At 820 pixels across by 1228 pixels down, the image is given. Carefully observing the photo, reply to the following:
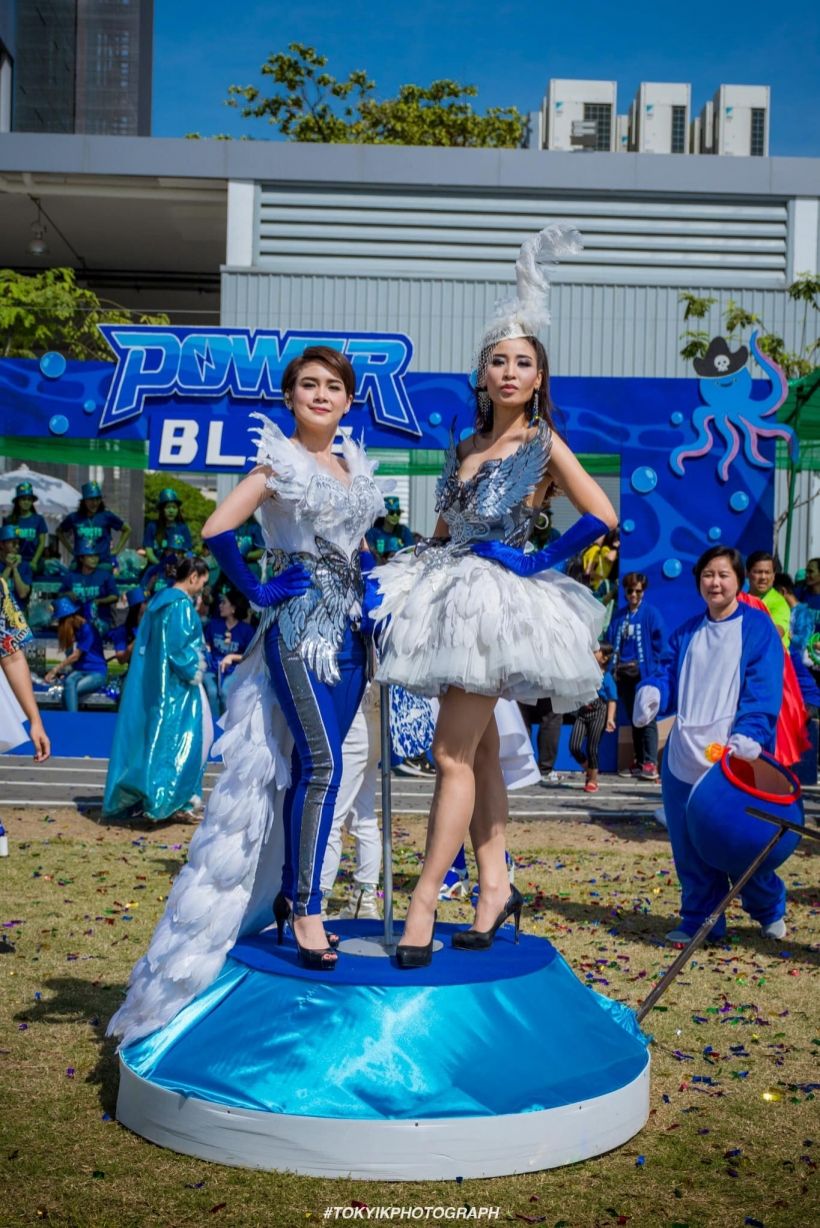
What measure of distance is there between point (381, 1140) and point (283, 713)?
3.85ft

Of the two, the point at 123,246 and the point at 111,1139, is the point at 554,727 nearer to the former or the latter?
the point at 111,1139

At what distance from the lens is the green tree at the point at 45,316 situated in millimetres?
19922

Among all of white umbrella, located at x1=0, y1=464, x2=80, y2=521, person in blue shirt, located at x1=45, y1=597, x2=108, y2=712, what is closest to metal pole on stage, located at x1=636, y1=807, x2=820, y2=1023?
person in blue shirt, located at x1=45, y1=597, x2=108, y2=712

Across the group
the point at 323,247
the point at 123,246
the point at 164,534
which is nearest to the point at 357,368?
the point at 164,534

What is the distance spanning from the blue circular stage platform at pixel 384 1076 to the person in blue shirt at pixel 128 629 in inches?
353

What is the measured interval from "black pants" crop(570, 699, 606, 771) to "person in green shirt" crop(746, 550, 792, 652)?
1.43 metres

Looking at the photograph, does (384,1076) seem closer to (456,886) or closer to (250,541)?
(456,886)

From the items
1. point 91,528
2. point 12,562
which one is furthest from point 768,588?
point 12,562

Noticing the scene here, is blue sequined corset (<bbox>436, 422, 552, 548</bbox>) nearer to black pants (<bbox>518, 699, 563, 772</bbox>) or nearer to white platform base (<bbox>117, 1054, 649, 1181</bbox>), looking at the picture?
white platform base (<bbox>117, 1054, 649, 1181</bbox>)

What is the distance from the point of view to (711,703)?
18.2ft

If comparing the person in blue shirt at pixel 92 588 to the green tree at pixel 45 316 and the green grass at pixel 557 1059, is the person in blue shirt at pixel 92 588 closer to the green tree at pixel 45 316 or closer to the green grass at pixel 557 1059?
the green grass at pixel 557 1059

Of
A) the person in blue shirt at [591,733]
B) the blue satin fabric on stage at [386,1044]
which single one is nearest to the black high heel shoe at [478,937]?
the blue satin fabric on stage at [386,1044]

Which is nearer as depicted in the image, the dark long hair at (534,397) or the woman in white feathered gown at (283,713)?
the woman in white feathered gown at (283,713)

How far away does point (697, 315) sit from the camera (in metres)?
17.6
